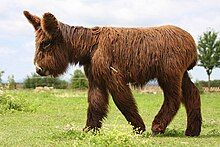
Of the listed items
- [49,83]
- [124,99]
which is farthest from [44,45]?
[49,83]

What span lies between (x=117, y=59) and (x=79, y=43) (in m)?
0.92

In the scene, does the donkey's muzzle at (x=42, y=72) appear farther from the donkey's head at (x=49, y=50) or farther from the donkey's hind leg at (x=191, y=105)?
the donkey's hind leg at (x=191, y=105)

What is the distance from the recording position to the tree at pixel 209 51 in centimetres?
6075

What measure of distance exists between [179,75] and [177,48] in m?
0.59

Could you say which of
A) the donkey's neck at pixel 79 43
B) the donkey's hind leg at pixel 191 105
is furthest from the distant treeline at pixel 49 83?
the donkey's neck at pixel 79 43

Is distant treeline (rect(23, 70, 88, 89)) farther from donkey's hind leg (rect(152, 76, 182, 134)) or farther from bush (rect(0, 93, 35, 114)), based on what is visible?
donkey's hind leg (rect(152, 76, 182, 134))

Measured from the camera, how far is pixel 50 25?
11398 mm

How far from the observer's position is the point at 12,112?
2003 cm

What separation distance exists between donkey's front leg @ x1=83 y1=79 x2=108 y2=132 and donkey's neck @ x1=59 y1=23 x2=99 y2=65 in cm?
59

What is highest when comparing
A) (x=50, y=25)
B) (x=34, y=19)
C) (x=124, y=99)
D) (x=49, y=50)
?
(x=34, y=19)

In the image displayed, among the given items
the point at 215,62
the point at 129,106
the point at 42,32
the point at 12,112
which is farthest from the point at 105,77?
the point at 215,62

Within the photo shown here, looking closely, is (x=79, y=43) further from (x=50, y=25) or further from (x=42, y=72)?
(x=42, y=72)

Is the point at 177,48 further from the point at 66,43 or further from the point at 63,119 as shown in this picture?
the point at 63,119

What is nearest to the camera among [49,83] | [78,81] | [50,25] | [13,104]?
[50,25]
